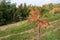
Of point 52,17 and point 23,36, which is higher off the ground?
point 52,17

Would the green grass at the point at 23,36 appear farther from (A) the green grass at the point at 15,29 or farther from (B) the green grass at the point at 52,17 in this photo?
(B) the green grass at the point at 52,17

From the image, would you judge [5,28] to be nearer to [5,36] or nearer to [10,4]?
[5,36]

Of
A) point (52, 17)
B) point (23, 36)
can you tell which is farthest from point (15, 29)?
point (52, 17)

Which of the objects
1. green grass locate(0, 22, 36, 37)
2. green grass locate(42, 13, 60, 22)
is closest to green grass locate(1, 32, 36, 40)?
green grass locate(0, 22, 36, 37)

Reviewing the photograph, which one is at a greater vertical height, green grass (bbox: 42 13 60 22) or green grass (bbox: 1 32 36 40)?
green grass (bbox: 42 13 60 22)

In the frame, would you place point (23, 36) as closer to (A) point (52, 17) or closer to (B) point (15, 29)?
(B) point (15, 29)

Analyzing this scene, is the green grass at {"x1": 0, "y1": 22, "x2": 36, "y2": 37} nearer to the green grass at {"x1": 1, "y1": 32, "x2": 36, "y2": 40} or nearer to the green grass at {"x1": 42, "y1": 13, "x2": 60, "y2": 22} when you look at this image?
the green grass at {"x1": 1, "y1": 32, "x2": 36, "y2": 40}

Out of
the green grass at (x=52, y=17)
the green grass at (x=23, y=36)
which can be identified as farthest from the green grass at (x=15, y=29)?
the green grass at (x=52, y=17)

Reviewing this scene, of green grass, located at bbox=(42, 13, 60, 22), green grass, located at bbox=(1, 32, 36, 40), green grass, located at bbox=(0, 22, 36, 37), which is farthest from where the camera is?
green grass, located at bbox=(42, 13, 60, 22)

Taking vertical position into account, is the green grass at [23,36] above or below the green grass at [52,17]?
below

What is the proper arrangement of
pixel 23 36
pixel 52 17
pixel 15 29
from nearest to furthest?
pixel 23 36
pixel 15 29
pixel 52 17

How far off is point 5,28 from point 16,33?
3.95 feet

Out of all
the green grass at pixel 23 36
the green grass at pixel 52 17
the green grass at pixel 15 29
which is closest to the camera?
the green grass at pixel 23 36

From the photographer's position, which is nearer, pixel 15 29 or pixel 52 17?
pixel 15 29
